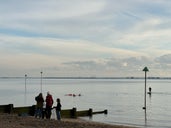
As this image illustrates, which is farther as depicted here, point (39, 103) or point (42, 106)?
point (42, 106)

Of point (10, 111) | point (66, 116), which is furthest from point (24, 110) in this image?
point (66, 116)

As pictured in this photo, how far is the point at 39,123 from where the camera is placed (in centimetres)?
1841

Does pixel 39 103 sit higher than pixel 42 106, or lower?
higher

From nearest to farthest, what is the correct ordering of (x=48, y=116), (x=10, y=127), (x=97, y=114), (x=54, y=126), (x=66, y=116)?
(x=10, y=127) → (x=54, y=126) → (x=48, y=116) → (x=66, y=116) → (x=97, y=114)

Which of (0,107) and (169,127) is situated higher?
(0,107)

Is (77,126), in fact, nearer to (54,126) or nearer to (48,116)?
(54,126)

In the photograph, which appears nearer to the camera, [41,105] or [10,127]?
[10,127]

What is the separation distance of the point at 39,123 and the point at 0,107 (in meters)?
9.72

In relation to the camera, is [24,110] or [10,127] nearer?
[10,127]

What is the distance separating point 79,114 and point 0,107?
9.75m

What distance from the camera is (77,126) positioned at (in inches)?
706

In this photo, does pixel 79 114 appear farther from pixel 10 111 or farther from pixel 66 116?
pixel 10 111

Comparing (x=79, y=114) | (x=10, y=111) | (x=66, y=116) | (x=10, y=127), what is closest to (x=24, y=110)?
(x=10, y=111)

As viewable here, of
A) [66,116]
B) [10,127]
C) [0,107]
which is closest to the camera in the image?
[10,127]
